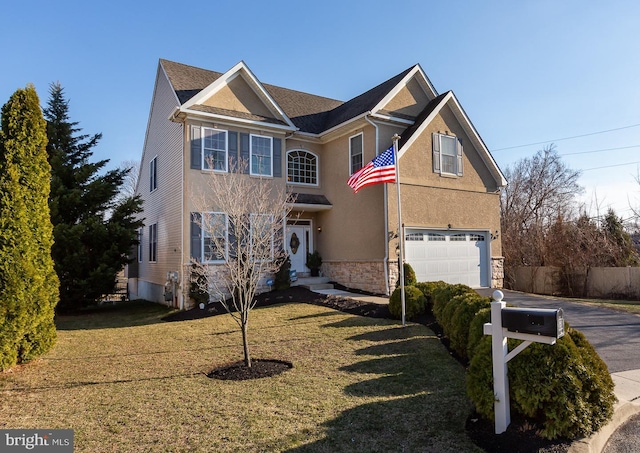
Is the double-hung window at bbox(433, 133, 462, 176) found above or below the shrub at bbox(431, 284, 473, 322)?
above

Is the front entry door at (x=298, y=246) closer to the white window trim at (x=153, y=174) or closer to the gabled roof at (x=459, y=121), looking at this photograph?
the gabled roof at (x=459, y=121)

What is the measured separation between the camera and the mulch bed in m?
3.45

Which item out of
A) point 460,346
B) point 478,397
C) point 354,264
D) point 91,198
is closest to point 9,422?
point 478,397

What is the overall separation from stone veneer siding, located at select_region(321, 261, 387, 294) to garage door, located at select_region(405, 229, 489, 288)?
1.20 metres

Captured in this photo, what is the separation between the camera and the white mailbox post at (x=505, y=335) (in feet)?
11.2

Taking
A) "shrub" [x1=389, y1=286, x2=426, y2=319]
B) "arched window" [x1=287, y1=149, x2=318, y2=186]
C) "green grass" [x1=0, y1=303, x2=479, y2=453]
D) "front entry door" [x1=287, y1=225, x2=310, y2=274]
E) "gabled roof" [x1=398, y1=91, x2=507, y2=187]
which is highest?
"gabled roof" [x1=398, y1=91, x2=507, y2=187]

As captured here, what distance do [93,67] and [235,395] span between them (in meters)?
12.1

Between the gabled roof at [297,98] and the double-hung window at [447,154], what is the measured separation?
2.10 metres

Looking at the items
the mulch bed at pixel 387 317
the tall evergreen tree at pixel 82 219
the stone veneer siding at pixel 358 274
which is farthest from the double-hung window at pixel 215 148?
the stone veneer siding at pixel 358 274

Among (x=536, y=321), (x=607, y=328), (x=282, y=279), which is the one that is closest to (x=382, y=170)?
(x=282, y=279)

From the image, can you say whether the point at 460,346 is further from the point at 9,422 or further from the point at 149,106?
the point at 149,106

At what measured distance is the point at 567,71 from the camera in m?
12.0

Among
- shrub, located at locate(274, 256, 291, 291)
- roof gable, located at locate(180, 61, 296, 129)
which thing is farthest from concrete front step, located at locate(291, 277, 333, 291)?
roof gable, located at locate(180, 61, 296, 129)

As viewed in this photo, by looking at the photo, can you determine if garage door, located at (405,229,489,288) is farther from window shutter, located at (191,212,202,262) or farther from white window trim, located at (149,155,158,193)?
white window trim, located at (149,155,158,193)
